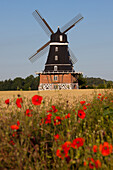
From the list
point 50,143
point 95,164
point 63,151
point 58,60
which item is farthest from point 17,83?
point 95,164

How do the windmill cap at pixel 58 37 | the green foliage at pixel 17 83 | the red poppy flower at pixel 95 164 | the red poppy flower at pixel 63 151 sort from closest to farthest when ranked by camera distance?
the red poppy flower at pixel 95 164, the red poppy flower at pixel 63 151, the windmill cap at pixel 58 37, the green foliage at pixel 17 83

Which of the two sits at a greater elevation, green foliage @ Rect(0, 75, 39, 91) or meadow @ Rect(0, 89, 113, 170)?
green foliage @ Rect(0, 75, 39, 91)

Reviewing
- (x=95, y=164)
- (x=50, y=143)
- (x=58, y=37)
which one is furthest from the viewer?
(x=58, y=37)

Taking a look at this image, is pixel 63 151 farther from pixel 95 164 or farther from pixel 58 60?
pixel 58 60

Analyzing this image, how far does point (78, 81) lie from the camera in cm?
4350

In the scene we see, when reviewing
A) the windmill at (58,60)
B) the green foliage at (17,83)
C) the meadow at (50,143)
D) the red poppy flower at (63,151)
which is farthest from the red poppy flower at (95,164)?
the green foliage at (17,83)

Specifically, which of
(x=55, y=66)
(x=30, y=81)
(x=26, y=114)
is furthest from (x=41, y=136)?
(x=30, y=81)

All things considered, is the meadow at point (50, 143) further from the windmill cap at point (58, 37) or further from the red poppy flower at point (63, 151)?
the windmill cap at point (58, 37)

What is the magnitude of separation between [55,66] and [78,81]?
733cm

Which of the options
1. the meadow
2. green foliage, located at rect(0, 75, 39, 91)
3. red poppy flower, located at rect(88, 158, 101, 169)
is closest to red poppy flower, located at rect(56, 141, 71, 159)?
the meadow

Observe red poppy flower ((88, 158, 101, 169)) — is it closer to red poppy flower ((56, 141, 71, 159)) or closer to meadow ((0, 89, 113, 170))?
→ meadow ((0, 89, 113, 170))

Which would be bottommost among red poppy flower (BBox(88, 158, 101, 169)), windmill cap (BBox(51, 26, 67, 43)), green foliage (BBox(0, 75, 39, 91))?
red poppy flower (BBox(88, 158, 101, 169))

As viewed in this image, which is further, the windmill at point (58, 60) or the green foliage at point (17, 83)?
the green foliage at point (17, 83)

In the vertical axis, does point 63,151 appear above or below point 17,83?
below
